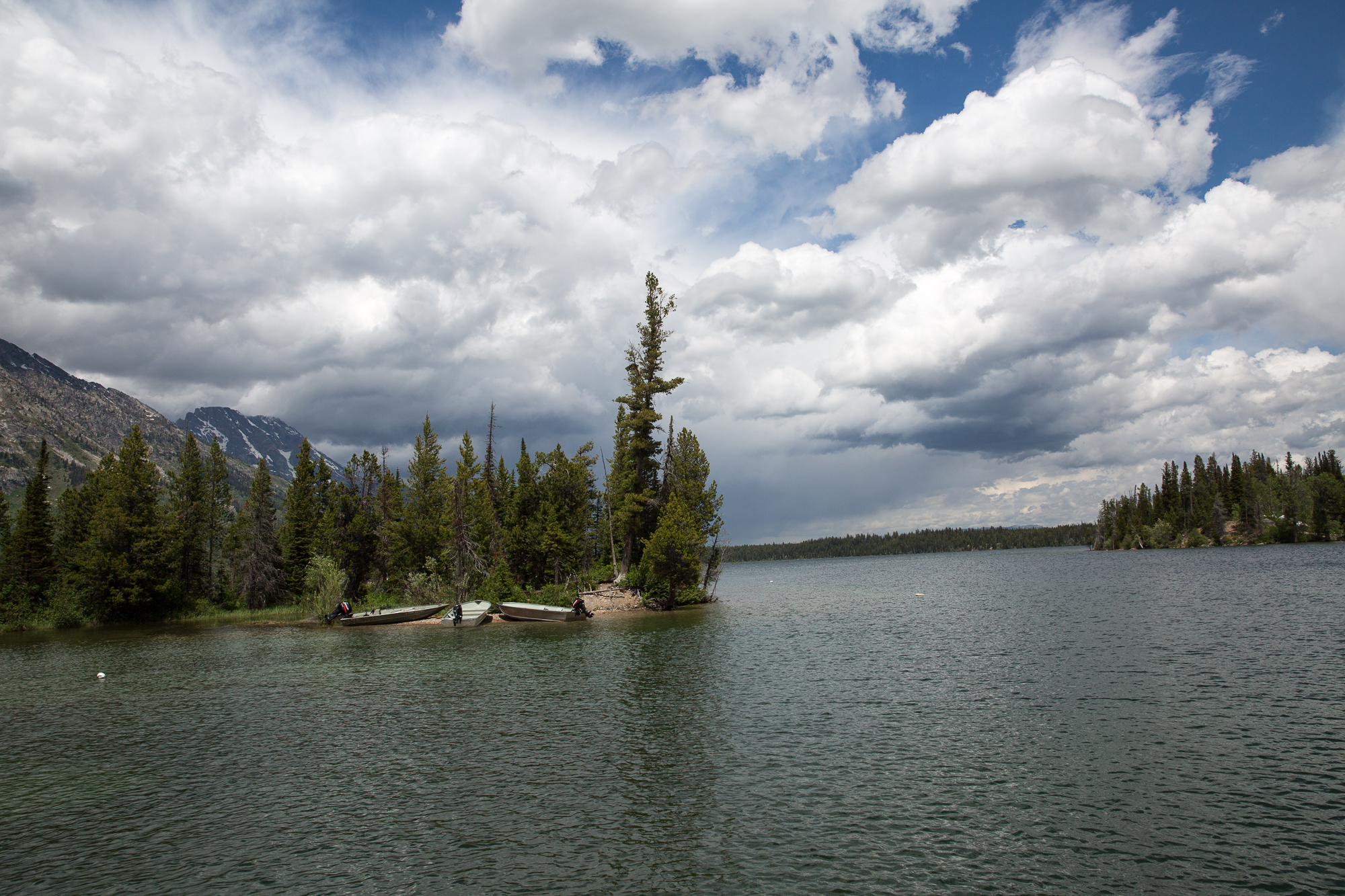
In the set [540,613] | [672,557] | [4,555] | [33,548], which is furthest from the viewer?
[33,548]

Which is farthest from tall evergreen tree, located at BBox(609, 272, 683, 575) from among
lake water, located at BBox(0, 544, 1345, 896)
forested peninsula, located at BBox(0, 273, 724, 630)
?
lake water, located at BBox(0, 544, 1345, 896)

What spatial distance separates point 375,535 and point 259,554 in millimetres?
14668

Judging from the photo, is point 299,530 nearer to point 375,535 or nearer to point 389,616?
point 375,535

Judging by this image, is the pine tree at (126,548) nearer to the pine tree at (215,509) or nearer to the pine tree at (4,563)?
the pine tree at (4,563)

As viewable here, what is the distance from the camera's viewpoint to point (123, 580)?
76125 millimetres

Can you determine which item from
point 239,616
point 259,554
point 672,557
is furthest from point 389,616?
point 259,554

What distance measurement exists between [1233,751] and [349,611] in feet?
222

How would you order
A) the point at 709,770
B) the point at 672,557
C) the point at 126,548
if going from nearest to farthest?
the point at 709,770 → the point at 672,557 → the point at 126,548

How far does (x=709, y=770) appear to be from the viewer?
19.8 m

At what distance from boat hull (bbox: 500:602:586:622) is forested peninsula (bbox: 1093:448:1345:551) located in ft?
555

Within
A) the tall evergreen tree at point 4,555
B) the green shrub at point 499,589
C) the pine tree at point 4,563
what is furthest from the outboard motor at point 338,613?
the tall evergreen tree at point 4,555

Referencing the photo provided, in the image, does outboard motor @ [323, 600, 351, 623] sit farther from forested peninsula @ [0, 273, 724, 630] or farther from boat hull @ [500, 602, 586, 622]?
boat hull @ [500, 602, 586, 622]

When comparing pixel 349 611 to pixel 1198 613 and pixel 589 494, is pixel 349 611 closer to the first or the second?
pixel 589 494

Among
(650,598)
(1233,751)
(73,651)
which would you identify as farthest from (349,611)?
(1233,751)
